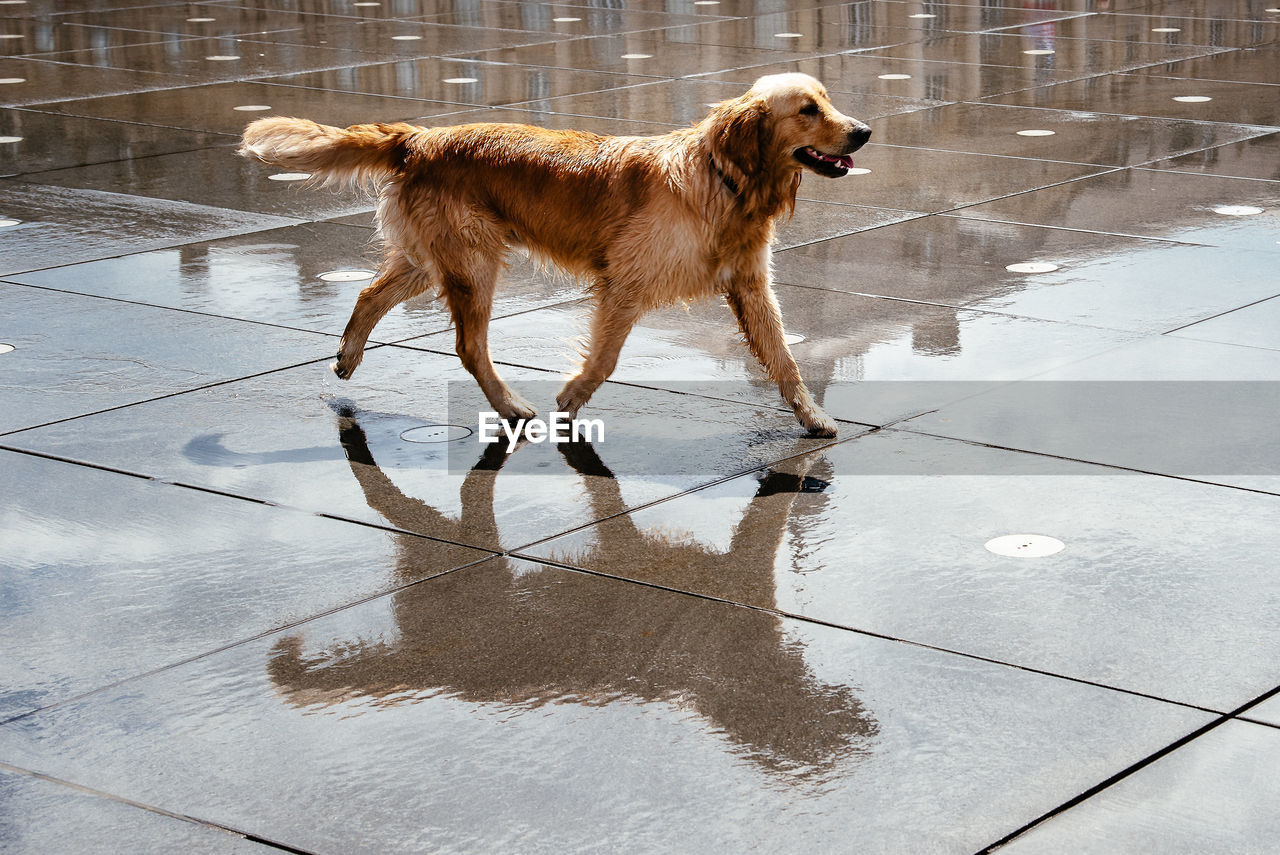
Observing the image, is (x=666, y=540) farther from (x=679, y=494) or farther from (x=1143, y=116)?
(x=1143, y=116)

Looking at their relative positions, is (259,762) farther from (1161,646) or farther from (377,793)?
(1161,646)

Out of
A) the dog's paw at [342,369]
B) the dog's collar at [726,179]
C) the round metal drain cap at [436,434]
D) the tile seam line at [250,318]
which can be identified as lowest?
the round metal drain cap at [436,434]

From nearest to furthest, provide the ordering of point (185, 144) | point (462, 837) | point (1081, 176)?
point (462, 837) < point (1081, 176) < point (185, 144)

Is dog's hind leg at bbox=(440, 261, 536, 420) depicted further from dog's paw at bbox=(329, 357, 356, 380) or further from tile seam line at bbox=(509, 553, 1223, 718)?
tile seam line at bbox=(509, 553, 1223, 718)

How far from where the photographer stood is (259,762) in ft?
10.8

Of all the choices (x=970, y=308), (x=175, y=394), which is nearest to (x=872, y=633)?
(x=175, y=394)

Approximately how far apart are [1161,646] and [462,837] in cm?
170

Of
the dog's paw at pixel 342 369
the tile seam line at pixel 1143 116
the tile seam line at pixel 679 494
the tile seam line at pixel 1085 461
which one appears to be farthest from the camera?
the tile seam line at pixel 1143 116

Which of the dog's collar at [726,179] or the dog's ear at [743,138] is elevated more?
the dog's ear at [743,138]

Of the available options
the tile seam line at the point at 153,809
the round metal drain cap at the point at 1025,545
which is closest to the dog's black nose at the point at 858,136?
the round metal drain cap at the point at 1025,545

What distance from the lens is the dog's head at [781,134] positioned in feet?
16.2

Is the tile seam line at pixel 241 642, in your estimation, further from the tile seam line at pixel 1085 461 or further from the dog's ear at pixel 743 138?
the tile seam line at pixel 1085 461

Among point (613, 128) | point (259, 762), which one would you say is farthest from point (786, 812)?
point (613, 128)

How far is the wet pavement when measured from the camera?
125 inches
